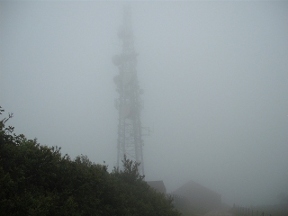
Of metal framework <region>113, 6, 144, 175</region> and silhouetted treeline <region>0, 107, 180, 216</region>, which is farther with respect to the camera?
metal framework <region>113, 6, 144, 175</region>

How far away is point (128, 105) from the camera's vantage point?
39.0 meters

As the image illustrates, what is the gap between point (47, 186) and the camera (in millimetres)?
8070

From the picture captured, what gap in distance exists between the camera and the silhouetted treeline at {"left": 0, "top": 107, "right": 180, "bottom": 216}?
262 inches

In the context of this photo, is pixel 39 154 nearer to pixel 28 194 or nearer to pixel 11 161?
pixel 11 161

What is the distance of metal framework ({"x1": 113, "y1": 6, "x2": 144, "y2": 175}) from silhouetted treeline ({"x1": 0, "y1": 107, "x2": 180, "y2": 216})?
24.5 meters

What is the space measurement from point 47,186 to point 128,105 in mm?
31159

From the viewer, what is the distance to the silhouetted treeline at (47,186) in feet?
21.8

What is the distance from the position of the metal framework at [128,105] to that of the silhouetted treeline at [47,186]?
80.5ft

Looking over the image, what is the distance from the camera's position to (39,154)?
331 inches

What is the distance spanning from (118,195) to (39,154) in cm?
451

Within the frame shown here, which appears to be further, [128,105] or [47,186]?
[128,105]

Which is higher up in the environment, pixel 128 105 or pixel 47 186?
pixel 128 105

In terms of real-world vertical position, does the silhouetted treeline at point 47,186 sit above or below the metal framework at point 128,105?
below

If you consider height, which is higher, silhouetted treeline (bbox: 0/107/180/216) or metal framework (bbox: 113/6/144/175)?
metal framework (bbox: 113/6/144/175)
